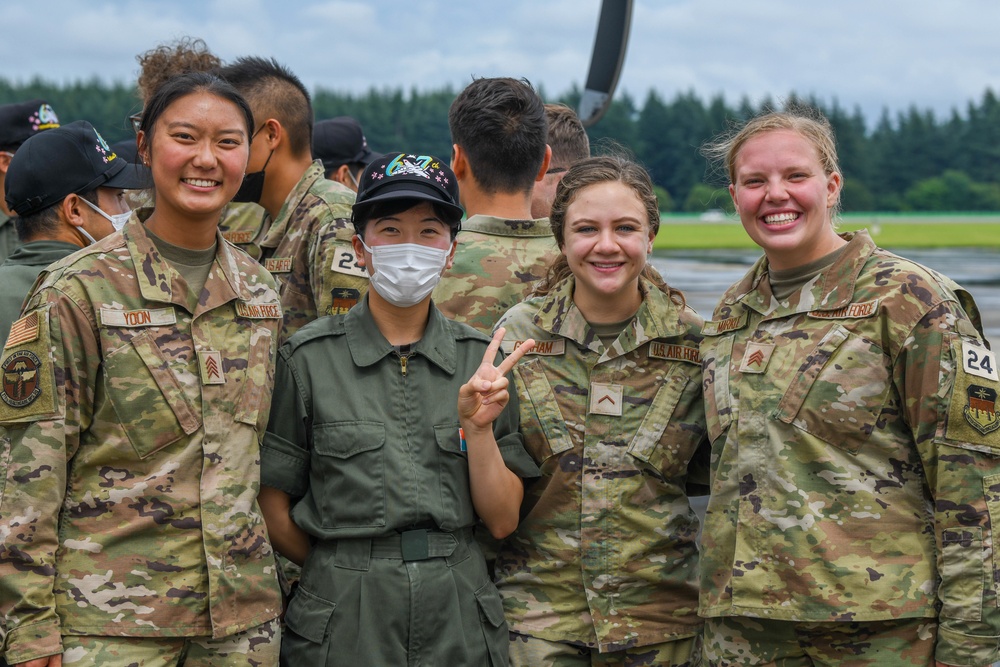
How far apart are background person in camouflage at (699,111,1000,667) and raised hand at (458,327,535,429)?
754 millimetres

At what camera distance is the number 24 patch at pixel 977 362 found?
9.86 feet

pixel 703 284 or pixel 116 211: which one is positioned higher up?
pixel 116 211

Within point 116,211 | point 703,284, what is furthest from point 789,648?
point 703,284

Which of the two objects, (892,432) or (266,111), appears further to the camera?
(266,111)

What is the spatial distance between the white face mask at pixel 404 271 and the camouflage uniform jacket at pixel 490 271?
77 cm

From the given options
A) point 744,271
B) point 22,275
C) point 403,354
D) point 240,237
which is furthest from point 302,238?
point 744,271

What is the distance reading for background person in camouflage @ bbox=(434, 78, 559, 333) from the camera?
4086mm

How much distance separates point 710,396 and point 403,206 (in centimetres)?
117

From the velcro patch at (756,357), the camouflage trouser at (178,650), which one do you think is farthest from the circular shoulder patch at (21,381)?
the velcro patch at (756,357)

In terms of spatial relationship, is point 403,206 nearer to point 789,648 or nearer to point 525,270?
point 525,270

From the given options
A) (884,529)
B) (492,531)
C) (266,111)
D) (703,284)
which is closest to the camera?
(884,529)

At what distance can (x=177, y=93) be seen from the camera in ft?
10.3

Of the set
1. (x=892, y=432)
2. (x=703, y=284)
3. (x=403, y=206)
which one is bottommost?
(x=703, y=284)

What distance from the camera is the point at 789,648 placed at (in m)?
3.21
